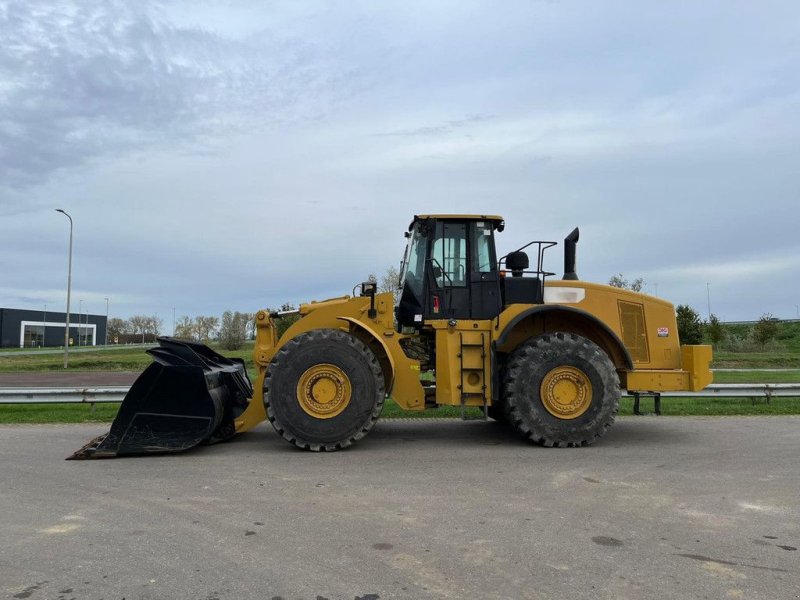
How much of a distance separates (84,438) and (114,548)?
483cm

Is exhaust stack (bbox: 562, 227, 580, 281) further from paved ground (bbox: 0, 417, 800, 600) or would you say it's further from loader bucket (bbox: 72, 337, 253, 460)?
loader bucket (bbox: 72, 337, 253, 460)

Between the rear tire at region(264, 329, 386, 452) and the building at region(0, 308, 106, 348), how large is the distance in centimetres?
8370

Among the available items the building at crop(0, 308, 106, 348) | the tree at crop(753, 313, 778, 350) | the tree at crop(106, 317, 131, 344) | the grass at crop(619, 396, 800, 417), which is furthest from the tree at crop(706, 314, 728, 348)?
the tree at crop(106, 317, 131, 344)

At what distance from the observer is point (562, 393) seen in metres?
7.46

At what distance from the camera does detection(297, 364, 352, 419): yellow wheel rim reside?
7.22m

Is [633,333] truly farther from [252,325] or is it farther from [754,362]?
[754,362]

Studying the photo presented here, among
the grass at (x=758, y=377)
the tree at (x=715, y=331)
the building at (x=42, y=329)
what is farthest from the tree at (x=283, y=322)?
the building at (x=42, y=329)

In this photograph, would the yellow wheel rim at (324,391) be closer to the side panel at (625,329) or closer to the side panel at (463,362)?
the side panel at (463,362)

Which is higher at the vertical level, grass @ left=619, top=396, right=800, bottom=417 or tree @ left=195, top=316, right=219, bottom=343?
tree @ left=195, top=316, right=219, bottom=343

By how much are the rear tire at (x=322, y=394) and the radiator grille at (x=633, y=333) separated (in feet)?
11.3

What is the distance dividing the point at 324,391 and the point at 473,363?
194 cm

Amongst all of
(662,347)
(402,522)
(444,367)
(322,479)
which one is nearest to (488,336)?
(444,367)

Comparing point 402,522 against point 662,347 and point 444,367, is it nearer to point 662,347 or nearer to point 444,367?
point 444,367

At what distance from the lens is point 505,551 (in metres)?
3.96
